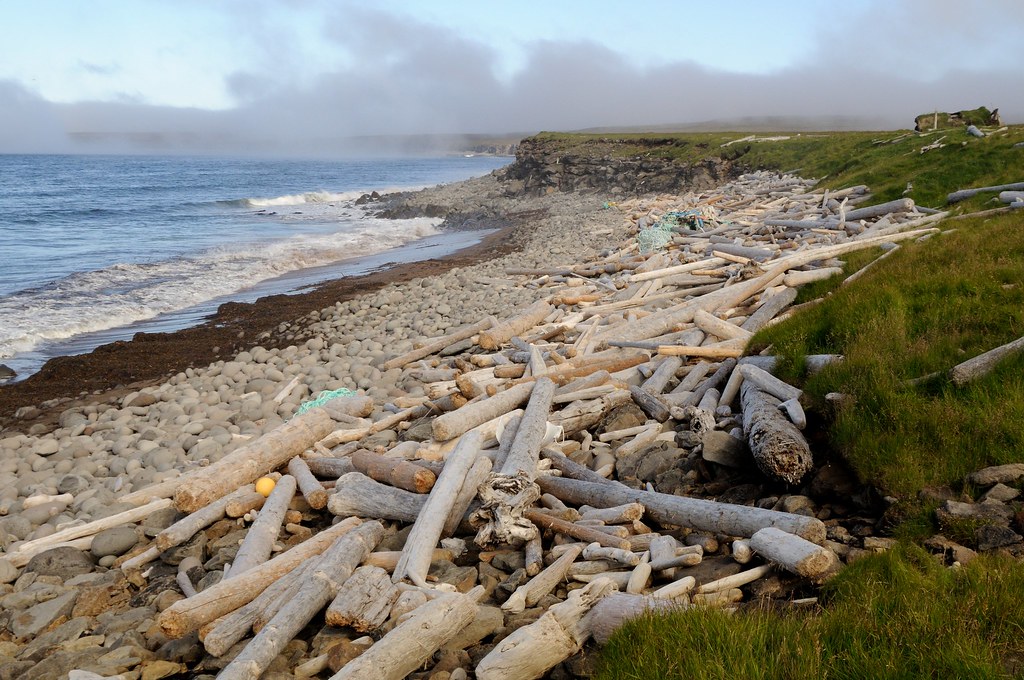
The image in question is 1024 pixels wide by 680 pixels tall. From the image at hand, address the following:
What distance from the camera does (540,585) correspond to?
471cm

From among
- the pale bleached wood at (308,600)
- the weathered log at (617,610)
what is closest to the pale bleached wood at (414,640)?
the pale bleached wood at (308,600)

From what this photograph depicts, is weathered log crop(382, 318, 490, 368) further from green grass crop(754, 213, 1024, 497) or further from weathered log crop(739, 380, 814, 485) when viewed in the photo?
weathered log crop(739, 380, 814, 485)

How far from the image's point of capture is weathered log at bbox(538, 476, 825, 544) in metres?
4.61

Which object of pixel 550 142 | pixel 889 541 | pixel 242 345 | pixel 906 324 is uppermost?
pixel 550 142

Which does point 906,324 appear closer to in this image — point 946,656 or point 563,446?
point 563,446

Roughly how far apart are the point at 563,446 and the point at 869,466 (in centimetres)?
303

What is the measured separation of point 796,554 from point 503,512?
2236 mm

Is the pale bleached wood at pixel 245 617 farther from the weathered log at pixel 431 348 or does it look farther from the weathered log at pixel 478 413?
the weathered log at pixel 431 348

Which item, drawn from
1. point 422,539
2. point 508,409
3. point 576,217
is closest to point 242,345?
point 508,409

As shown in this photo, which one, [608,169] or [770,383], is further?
[608,169]

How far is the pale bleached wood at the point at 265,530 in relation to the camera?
5672mm

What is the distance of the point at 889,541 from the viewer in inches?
170

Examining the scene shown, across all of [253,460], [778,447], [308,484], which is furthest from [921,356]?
[253,460]

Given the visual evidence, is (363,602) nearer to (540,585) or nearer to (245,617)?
(245,617)
